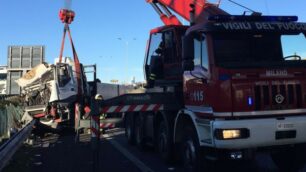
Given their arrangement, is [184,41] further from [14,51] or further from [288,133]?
[14,51]

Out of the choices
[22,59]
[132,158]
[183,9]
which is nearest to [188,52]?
[132,158]

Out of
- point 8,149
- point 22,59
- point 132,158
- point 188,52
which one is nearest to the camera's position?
point 188,52

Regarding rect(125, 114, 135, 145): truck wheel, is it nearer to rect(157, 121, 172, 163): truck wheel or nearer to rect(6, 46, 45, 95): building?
rect(157, 121, 172, 163): truck wheel

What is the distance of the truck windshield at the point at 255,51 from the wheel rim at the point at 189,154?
→ 5.92 feet

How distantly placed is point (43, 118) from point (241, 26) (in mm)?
13408

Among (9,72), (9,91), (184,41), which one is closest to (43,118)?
(9,72)

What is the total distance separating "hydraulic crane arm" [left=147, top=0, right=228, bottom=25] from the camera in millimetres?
14070

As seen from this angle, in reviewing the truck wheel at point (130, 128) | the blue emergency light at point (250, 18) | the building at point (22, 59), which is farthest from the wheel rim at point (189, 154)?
the building at point (22, 59)

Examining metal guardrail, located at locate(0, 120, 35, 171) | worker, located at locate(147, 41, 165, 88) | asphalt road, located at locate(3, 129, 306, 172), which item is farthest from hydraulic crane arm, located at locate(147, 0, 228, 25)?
metal guardrail, located at locate(0, 120, 35, 171)

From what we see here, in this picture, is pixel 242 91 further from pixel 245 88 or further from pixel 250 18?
pixel 250 18

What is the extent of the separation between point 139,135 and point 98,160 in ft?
13.8

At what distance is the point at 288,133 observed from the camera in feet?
27.7

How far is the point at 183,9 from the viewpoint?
1560 centimetres

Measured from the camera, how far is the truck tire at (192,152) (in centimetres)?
909
